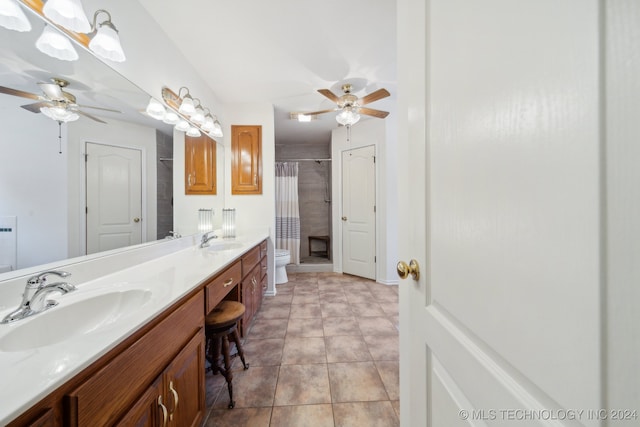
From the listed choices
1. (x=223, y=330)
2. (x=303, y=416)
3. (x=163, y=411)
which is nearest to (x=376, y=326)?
(x=303, y=416)

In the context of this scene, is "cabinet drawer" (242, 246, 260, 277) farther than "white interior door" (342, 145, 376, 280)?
No

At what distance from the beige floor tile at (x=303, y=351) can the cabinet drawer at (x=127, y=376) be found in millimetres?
956

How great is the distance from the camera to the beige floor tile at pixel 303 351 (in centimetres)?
167

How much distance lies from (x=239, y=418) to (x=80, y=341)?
1.00 m

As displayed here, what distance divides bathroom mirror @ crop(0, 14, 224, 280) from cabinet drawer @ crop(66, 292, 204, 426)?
624mm

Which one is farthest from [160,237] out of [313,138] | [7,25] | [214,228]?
[313,138]

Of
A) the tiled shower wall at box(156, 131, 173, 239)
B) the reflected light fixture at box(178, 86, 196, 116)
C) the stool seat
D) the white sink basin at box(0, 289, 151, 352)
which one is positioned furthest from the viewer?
the reflected light fixture at box(178, 86, 196, 116)

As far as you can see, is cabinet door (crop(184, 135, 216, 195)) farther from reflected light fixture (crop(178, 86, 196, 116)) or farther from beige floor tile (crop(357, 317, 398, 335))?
beige floor tile (crop(357, 317, 398, 335))

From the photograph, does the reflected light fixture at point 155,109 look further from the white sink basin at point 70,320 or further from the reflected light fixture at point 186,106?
the white sink basin at point 70,320

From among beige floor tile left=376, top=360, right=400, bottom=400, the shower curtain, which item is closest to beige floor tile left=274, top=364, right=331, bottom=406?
beige floor tile left=376, top=360, right=400, bottom=400

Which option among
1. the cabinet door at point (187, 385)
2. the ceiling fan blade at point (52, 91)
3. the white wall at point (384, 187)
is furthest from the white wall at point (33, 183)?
the white wall at point (384, 187)

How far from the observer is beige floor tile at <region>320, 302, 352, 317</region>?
239 cm

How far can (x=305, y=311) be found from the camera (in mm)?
2461

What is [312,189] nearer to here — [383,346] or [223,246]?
[223,246]
